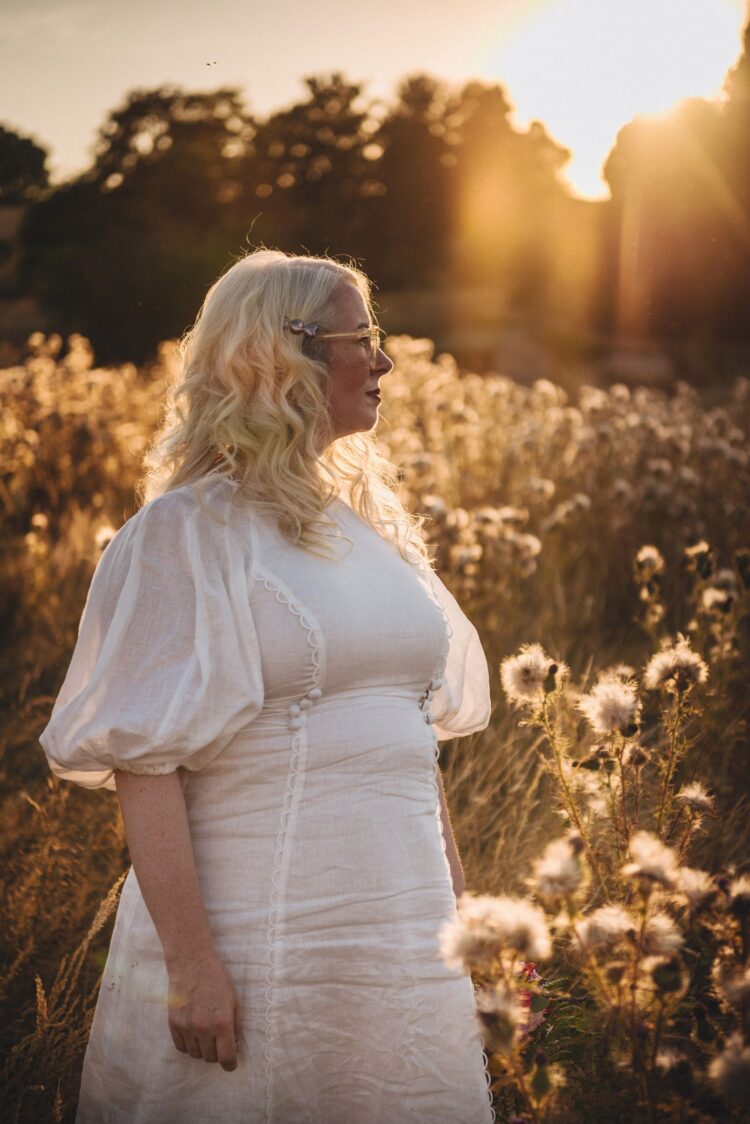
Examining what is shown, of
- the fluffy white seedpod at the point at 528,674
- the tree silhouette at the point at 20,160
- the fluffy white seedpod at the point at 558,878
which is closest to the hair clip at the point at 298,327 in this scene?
the fluffy white seedpod at the point at 528,674

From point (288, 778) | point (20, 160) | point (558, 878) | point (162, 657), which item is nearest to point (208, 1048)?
point (288, 778)

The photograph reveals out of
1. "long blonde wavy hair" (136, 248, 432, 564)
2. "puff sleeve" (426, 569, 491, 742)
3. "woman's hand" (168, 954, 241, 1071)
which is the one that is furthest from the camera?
"puff sleeve" (426, 569, 491, 742)

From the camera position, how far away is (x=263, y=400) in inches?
77.6

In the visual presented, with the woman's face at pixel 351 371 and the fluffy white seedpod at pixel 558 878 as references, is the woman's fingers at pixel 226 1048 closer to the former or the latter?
the fluffy white seedpod at pixel 558 878

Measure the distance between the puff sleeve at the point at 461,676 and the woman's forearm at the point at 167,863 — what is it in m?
0.74

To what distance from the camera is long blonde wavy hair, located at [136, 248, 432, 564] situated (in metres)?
1.92

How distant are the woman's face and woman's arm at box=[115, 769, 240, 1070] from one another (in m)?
0.85

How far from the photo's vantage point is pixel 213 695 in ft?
5.54

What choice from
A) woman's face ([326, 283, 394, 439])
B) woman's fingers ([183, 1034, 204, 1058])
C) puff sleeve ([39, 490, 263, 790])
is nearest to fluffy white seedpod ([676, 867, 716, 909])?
puff sleeve ([39, 490, 263, 790])

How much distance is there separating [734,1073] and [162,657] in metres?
1.05

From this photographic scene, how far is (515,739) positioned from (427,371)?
4.77 m

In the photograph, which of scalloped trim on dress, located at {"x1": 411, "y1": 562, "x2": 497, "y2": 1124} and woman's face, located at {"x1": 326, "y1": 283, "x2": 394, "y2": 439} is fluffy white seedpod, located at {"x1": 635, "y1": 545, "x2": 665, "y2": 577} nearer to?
scalloped trim on dress, located at {"x1": 411, "y1": 562, "x2": 497, "y2": 1124}

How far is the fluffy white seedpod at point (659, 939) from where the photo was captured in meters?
1.27

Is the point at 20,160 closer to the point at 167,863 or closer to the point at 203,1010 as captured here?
the point at 167,863
